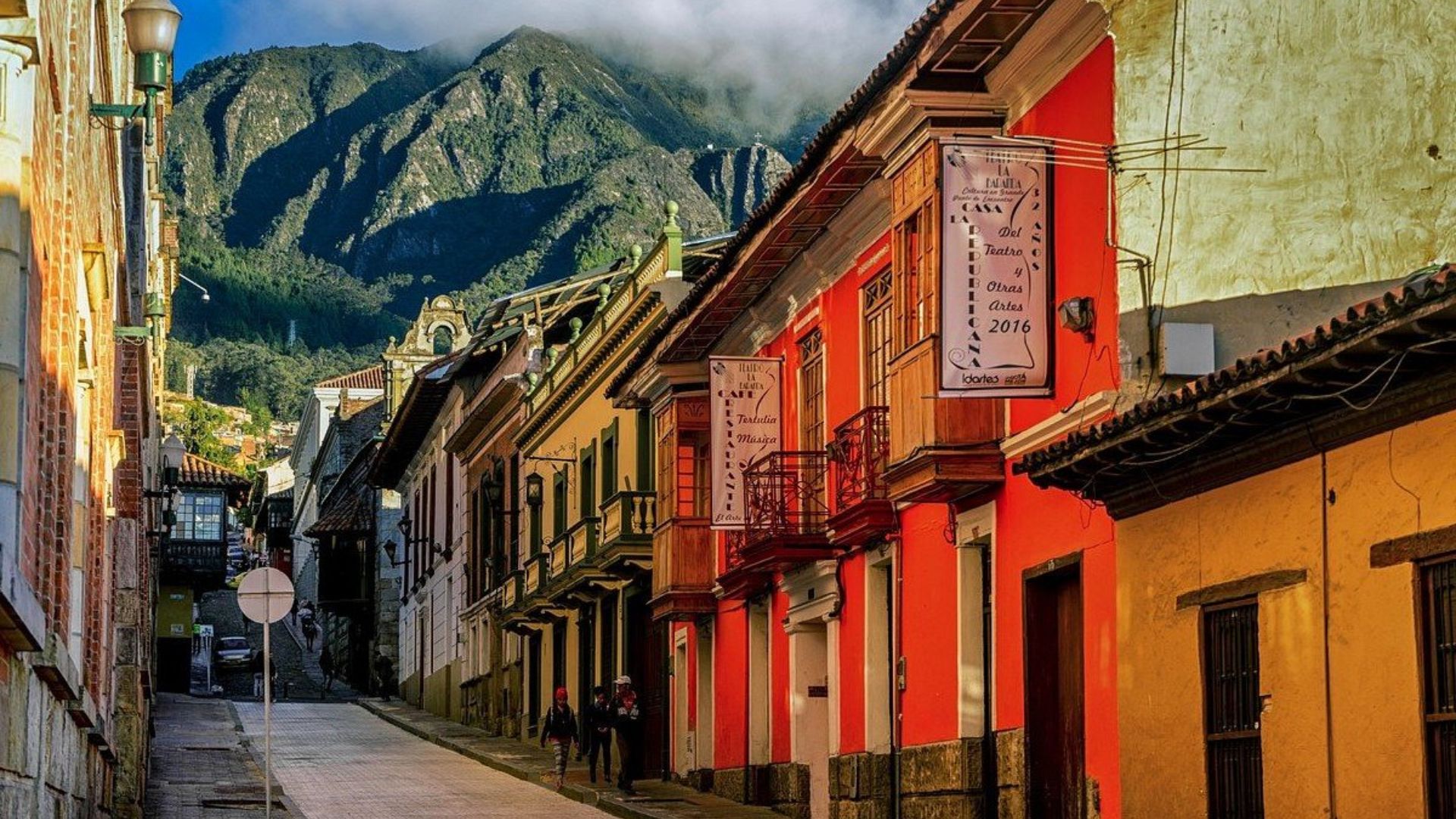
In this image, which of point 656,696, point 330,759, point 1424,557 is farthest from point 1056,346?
point 330,759

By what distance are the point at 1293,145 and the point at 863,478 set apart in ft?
21.5

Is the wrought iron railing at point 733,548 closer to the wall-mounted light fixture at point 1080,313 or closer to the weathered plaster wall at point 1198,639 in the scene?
the wall-mounted light fixture at point 1080,313

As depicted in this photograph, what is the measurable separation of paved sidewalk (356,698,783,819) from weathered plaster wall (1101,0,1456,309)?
35.2ft

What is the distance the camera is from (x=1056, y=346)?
1683 centimetres

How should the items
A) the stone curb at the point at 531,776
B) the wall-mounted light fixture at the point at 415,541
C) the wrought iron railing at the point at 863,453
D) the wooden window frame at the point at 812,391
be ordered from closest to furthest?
the wrought iron railing at the point at 863,453 < the wooden window frame at the point at 812,391 < the stone curb at the point at 531,776 < the wall-mounted light fixture at the point at 415,541

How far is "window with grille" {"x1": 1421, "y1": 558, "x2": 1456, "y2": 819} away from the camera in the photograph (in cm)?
1128

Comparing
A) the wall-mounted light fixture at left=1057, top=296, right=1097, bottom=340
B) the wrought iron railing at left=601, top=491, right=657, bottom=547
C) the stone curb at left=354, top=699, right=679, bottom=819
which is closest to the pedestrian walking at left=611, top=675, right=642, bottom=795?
the stone curb at left=354, top=699, right=679, bottom=819

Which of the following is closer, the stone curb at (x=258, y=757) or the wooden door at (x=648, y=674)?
the stone curb at (x=258, y=757)

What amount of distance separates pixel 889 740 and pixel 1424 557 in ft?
34.1

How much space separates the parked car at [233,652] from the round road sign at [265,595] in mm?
45769

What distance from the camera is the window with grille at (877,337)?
2125 cm

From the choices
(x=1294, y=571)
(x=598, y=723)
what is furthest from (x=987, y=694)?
(x=598, y=723)

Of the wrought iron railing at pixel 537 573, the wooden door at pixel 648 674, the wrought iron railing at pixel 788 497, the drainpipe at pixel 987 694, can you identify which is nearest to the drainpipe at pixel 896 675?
the wrought iron railing at pixel 788 497

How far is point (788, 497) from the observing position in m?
23.9
